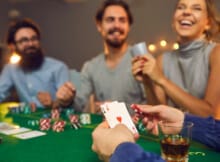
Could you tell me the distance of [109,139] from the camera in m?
0.95

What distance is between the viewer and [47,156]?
1.19 m

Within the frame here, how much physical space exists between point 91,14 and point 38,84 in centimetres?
208

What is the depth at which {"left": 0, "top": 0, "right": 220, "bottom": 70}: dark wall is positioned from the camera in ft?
13.8

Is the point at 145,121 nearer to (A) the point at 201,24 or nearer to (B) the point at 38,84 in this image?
(A) the point at 201,24

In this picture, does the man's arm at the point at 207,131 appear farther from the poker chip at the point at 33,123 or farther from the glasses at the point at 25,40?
A: the glasses at the point at 25,40

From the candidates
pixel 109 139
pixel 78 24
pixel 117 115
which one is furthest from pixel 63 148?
pixel 78 24

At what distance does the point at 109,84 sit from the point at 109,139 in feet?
5.30

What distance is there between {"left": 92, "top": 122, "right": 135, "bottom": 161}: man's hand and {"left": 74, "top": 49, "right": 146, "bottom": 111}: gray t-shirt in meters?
1.40

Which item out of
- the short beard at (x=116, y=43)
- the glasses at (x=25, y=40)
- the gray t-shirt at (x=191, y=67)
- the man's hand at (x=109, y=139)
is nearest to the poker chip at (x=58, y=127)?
the man's hand at (x=109, y=139)

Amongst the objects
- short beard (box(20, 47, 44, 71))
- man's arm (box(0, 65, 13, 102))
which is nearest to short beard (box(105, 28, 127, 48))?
short beard (box(20, 47, 44, 71))

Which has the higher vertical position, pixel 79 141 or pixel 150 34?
pixel 150 34

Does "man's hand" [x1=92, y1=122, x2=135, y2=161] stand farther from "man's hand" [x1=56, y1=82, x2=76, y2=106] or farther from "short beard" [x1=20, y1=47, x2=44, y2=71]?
"short beard" [x1=20, y1=47, x2=44, y2=71]

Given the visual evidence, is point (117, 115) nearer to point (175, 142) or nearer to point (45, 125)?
point (175, 142)

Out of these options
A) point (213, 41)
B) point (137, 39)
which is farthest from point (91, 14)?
point (213, 41)
